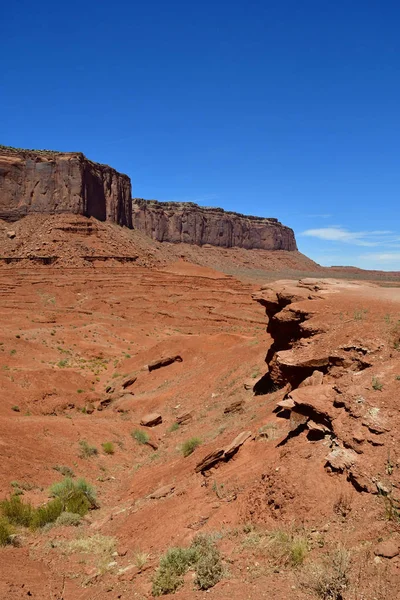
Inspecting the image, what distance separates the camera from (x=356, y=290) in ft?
43.8

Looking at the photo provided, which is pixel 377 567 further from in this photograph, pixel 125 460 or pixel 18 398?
pixel 18 398

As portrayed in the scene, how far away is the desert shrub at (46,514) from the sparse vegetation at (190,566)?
3759mm

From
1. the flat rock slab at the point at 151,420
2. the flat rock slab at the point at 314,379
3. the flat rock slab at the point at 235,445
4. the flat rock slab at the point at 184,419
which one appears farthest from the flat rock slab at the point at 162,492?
the flat rock slab at the point at 151,420

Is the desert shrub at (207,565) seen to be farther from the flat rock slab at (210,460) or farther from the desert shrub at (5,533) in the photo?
the desert shrub at (5,533)

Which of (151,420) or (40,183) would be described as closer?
(151,420)

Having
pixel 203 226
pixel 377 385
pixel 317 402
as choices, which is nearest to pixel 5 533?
pixel 317 402

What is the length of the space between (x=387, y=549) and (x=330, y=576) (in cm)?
67

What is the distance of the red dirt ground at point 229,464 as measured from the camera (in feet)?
17.0

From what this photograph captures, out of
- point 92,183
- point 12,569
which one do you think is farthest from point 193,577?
point 92,183

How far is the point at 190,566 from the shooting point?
18.1 ft

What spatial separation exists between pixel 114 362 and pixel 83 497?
17854 mm

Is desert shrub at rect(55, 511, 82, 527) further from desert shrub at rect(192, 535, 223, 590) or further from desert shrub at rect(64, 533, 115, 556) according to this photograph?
desert shrub at rect(192, 535, 223, 590)

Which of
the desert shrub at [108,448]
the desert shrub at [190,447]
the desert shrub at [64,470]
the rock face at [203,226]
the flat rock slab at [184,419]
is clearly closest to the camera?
the desert shrub at [190,447]

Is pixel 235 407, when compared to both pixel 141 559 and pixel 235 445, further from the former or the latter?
pixel 141 559
